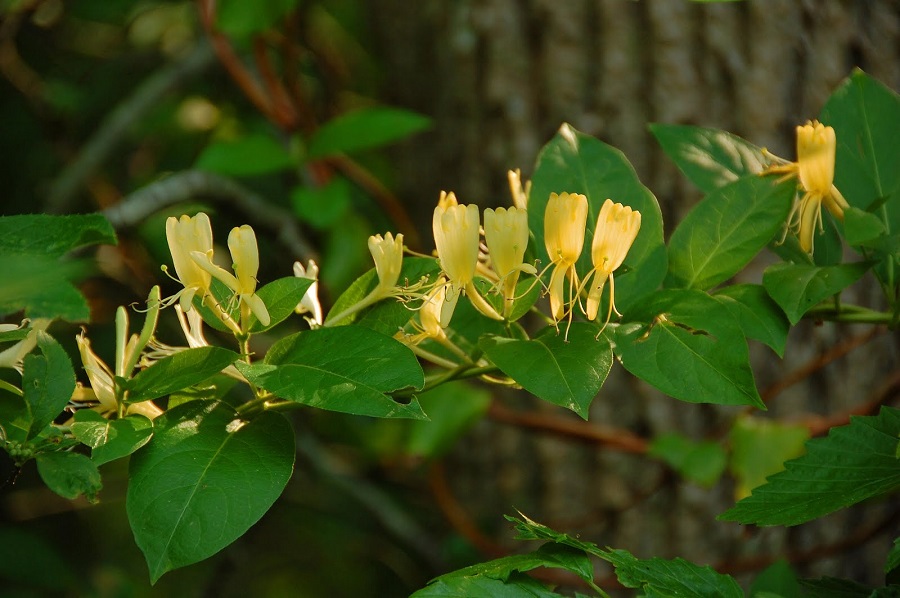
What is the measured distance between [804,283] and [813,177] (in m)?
0.08

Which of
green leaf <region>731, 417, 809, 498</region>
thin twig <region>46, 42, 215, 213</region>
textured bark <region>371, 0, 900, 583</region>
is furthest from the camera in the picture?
thin twig <region>46, 42, 215, 213</region>

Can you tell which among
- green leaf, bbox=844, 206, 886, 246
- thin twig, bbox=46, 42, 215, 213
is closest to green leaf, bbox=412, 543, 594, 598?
green leaf, bbox=844, 206, 886, 246

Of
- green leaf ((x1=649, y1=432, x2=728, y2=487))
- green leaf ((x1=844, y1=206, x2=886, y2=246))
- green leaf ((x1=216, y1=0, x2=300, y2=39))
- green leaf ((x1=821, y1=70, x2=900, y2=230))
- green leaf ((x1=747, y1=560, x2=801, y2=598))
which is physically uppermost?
green leaf ((x1=821, y1=70, x2=900, y2=230))

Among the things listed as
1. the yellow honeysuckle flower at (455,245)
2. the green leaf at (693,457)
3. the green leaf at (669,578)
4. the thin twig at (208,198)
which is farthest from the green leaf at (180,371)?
the green leaf at (693,457)

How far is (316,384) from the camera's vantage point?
0.44 metres

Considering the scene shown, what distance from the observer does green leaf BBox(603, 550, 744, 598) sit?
0.42m

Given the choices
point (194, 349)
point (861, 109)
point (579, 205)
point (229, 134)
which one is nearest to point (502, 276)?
point (579, 205)

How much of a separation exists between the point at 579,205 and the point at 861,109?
256mm

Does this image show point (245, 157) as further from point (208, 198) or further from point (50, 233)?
point (50, 233)

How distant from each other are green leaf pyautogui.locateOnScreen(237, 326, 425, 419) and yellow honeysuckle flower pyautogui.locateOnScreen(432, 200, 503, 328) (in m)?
0.06

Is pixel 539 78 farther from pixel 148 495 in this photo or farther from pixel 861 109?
pixel 148 495

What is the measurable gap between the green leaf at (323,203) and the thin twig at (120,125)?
0.36m

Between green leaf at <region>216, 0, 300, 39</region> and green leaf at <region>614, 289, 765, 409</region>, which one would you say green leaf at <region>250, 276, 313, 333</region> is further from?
green leaf at <region>216, 0, 300, 39</region>

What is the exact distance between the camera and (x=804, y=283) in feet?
1.66
